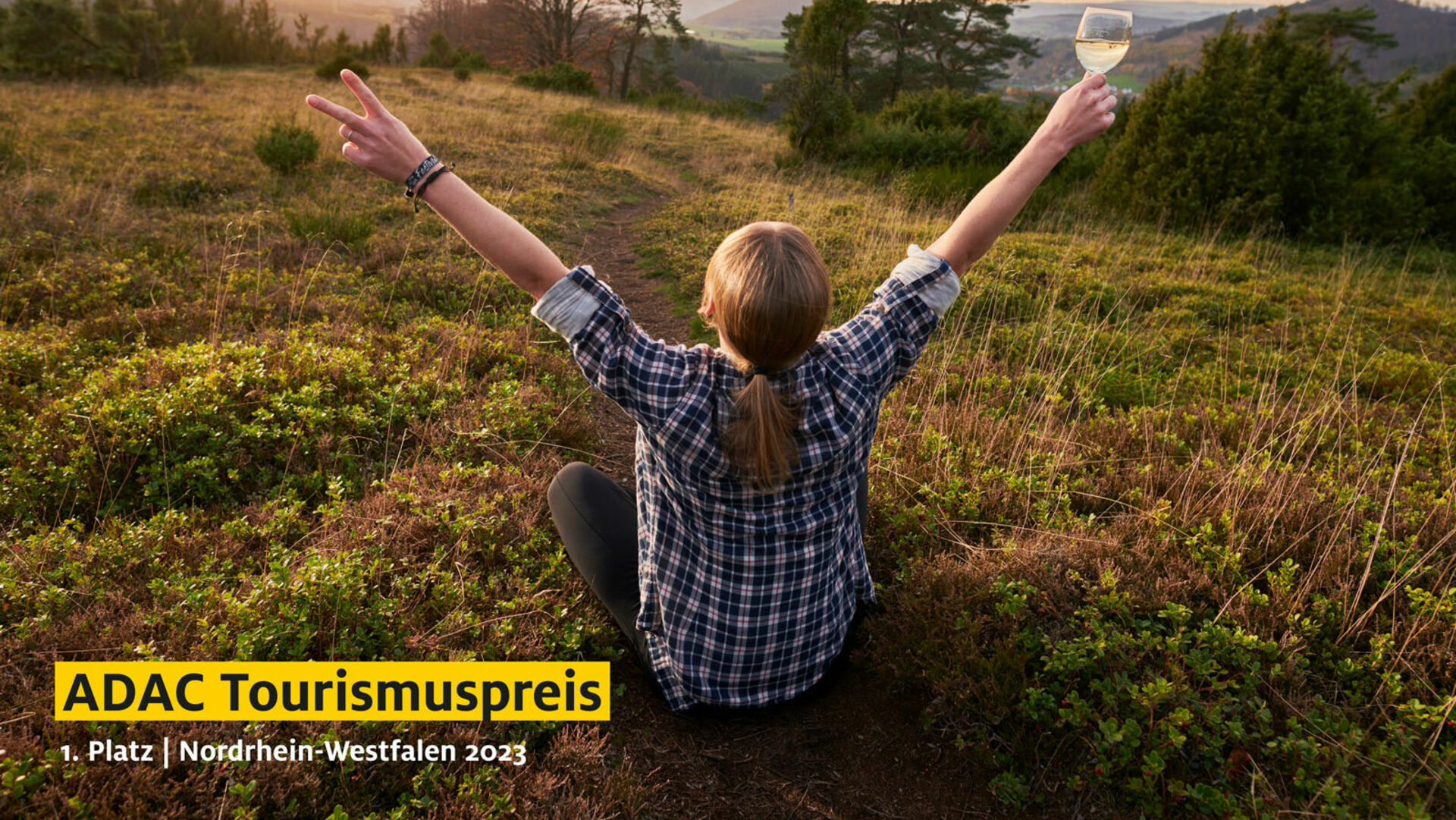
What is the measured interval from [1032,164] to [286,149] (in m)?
10.4

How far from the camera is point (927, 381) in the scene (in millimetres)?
4434

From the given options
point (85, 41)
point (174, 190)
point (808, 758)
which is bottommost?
point (808, 758)

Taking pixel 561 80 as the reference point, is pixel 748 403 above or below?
below

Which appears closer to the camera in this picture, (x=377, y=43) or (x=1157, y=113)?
(x=1157, y=113)

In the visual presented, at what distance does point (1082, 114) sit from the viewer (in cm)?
191

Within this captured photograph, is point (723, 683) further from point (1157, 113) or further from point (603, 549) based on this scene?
point (1157, 113)

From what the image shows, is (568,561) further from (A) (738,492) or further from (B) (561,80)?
(B) (561,80)

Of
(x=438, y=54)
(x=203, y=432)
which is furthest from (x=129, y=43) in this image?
(x=203, y=432)

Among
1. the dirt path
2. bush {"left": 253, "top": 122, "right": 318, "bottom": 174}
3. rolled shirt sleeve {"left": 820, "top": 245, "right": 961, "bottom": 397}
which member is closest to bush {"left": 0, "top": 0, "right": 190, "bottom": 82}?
bush {"left": 253, "top": 122, "right": 318, "bottom": 174}

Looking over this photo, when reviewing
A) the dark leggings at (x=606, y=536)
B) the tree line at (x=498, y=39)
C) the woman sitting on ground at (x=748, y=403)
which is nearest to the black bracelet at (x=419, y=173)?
the woman sitting on ground at (x=748, y=403)

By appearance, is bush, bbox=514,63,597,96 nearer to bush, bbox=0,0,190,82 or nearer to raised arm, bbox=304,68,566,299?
bush, bbox=0,0,190,82

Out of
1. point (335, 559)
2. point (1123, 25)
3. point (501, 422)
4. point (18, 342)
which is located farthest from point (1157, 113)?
point (18, 342)

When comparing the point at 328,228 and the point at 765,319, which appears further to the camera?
the point at 328,228

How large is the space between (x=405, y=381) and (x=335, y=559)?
1695mm
